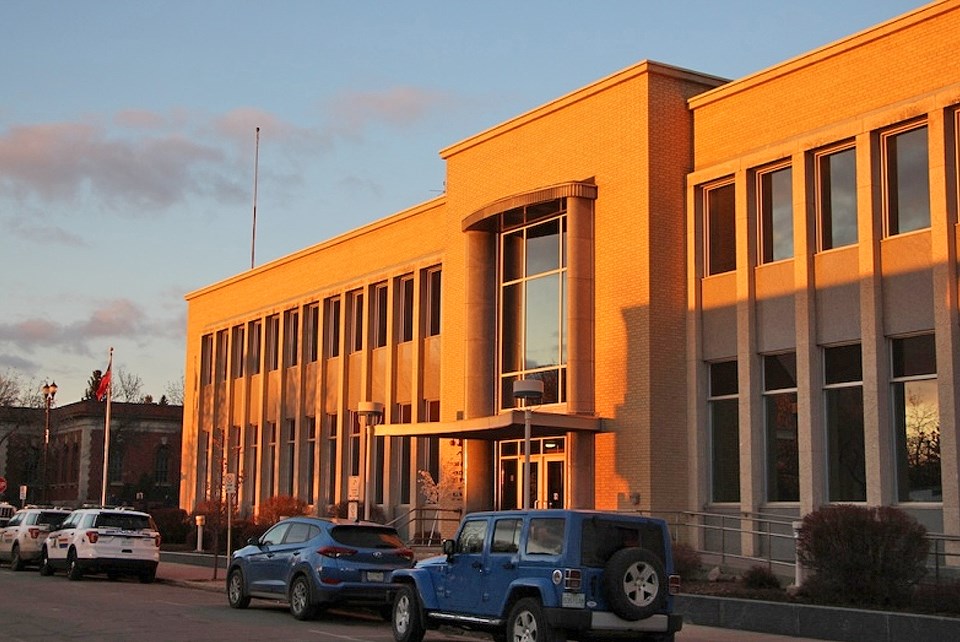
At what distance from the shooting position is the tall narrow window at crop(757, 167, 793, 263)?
1111 inches

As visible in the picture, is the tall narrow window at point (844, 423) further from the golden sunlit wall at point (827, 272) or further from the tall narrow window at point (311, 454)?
the tall narrow window at point (311, 454)

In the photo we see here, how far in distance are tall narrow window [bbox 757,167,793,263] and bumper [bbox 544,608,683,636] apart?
1447cm

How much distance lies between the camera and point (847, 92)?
26.8 m

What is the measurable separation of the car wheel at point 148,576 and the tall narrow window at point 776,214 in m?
15.7

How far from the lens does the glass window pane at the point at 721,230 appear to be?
29.5 m

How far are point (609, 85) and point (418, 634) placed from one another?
17.4 meters

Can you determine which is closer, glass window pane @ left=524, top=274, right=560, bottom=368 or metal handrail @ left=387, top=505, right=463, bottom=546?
glass window pane @ left=524, top=274, right=560, bottom=368

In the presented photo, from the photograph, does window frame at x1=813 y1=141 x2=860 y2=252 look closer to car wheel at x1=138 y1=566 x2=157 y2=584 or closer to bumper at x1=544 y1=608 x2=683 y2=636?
bumper at x1=544 y1=608 x2=683 y2=636

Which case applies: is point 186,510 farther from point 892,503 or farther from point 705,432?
point 892,503

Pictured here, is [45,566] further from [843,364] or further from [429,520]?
[843,364]

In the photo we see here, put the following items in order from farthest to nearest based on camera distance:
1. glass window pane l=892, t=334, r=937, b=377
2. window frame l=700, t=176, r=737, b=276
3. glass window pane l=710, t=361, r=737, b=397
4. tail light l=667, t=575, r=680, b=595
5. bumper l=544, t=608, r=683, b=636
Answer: window frame l=700, t=176, r=737, b=276, glass window pane l=710, t=361, r=737, b=397, glass window pane l=892, t=334, r=937, b=377, tail light l=667, t=575, r=680, b=595, bumper l=544, t=608, r=683, b=636

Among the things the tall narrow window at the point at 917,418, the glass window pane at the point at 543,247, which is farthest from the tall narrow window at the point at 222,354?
the tall narrow window at the point at 917,418

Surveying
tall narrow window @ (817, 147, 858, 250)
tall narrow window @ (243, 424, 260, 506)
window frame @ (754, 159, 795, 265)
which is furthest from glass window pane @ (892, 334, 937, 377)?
tall narrow window @ (243, 424, 260, 506)

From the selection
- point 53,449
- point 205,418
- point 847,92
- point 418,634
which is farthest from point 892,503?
point 53,449
